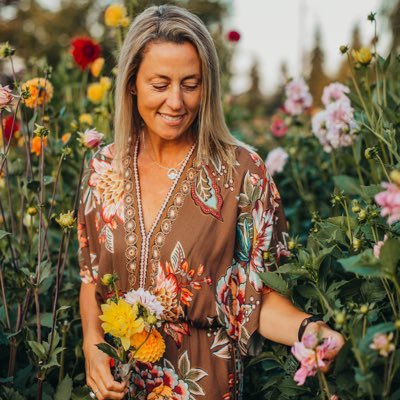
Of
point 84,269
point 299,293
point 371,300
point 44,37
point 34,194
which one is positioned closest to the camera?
point 371,300

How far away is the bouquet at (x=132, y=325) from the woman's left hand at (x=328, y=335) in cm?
33

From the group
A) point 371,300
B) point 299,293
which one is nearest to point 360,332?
point 371,300

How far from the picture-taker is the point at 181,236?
1.62 meters

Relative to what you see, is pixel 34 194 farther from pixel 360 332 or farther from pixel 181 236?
pixel 360 332

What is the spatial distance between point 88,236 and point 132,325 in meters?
0.63

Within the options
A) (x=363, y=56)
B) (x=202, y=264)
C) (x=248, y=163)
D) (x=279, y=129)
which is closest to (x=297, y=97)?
(x=279, y=129)

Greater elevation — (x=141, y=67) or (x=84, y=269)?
(x=141, y=67)

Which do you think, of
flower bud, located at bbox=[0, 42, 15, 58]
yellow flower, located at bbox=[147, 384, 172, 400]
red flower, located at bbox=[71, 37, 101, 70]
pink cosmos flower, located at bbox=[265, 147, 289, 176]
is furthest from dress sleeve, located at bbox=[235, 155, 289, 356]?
red flower, located at bbox=[71, 37, 101, 70]

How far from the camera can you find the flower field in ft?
3.93

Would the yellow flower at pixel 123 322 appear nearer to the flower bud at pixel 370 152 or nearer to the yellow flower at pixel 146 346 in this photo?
the yellow flower at pixel 146 346

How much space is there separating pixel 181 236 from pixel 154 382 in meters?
0.39

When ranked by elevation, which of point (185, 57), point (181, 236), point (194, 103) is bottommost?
point (181, 236)

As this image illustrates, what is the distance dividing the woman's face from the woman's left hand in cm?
62

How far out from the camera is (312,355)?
3.92ft
